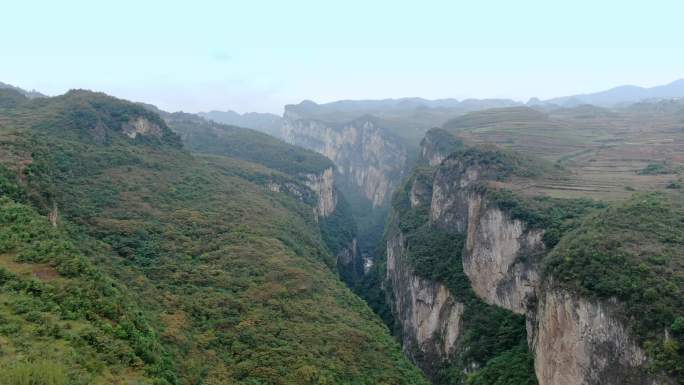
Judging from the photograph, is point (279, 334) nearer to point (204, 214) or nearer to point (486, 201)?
point (204, 214)

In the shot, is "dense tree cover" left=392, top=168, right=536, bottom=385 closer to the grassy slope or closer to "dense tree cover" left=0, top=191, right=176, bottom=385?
the grassy slope

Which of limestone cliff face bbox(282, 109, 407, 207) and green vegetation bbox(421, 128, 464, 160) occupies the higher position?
green vegetation bbox(421, 128, 464, 160)

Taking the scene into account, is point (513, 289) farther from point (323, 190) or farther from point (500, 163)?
point (323, 190)

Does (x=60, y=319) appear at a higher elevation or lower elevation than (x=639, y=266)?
higher

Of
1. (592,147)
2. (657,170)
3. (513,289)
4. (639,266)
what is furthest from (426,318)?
(592,147)

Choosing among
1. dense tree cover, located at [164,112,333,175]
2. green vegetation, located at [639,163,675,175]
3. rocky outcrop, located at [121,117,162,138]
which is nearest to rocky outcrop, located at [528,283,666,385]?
green vegetation, located at [639,163,675,175]

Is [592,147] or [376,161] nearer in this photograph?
[592,147]

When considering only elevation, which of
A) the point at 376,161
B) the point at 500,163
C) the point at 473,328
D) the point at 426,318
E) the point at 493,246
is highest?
the point at 500,163
